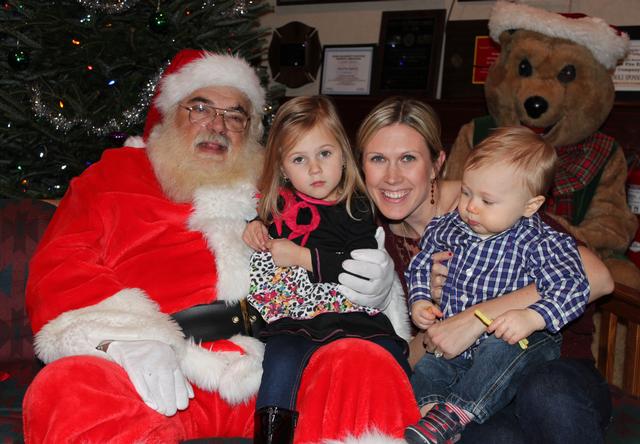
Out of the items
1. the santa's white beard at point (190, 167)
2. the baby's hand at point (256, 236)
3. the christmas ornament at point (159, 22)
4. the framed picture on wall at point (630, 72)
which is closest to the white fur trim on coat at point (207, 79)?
the santa's white beard at point (190, 167)

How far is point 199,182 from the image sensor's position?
102 inches

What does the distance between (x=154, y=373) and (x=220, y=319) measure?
463 mm

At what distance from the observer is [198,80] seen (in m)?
2.76

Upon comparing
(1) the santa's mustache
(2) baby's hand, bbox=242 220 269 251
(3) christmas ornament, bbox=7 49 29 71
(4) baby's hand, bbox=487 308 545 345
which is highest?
(3) christmas ornament, bbox=7 49 29 71

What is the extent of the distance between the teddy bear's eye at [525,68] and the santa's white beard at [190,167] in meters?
1.65

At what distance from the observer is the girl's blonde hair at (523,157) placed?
1.96m

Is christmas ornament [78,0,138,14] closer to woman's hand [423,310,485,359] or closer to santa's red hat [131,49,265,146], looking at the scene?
santa's red hat [131,49,265,146]

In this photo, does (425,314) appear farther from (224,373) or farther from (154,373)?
(154,373)

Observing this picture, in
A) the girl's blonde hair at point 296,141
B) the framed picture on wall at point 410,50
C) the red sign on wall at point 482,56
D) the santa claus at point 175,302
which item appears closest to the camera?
the santa claus at point 175,302

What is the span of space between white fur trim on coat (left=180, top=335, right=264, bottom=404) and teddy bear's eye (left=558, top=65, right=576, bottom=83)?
2.25 meters

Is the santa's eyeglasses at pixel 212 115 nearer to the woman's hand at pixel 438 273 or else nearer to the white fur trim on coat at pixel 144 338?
the white fur trim on coat at pixel 144 338

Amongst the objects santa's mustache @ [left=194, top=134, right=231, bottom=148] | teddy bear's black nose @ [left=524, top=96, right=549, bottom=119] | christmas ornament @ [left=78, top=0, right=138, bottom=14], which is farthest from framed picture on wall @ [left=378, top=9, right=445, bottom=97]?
santa's mustache @ [left=194, top=134, right=231, bottom=148]

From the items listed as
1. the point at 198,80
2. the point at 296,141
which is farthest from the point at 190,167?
the point at 296,141

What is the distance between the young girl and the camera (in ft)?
7.17
